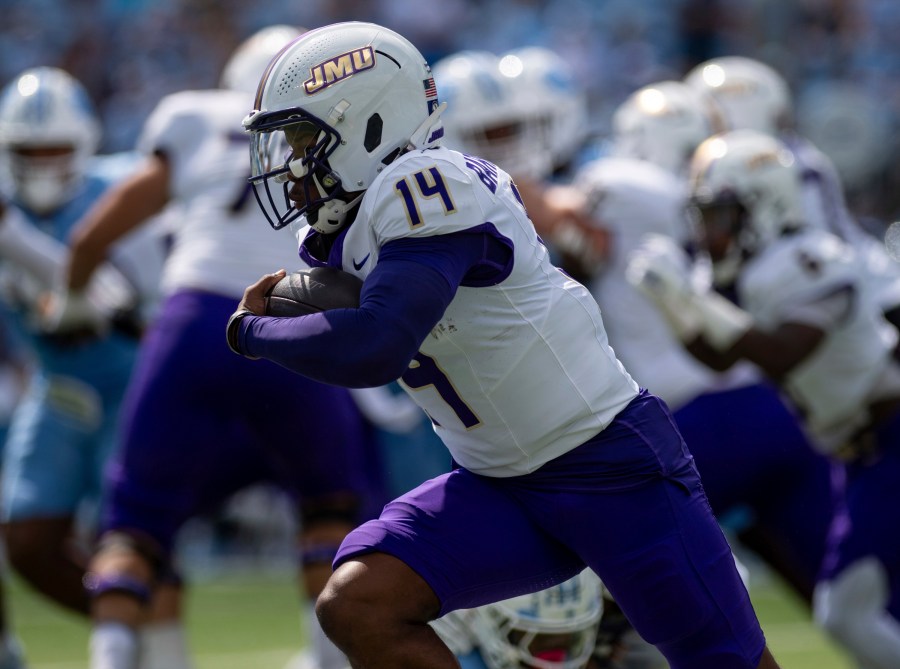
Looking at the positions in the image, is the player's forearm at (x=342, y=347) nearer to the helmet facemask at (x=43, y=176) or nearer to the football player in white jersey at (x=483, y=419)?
the football player in white jersey at (x=483, y=419)

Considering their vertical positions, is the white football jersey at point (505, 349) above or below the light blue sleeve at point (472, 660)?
above

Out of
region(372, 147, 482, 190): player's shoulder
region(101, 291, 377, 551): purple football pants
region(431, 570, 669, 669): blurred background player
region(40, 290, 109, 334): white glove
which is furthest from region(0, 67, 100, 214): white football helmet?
region(372, 147, 482, 190): player's shoulder

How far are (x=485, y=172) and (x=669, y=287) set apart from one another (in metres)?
1.73

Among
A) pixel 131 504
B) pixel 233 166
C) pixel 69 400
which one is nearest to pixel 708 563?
pixel 131 504

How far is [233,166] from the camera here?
480 centimetres

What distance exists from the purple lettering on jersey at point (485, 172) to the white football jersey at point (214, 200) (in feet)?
5.80

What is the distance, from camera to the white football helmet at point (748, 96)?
22.8 feet

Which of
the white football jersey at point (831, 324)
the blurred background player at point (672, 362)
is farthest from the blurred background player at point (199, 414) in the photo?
the white football jersey at point (831, 324)

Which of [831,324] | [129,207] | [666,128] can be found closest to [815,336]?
[831,324]

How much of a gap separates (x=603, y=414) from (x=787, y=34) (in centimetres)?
959

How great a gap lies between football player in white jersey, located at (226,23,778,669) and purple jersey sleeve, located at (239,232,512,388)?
3 cm

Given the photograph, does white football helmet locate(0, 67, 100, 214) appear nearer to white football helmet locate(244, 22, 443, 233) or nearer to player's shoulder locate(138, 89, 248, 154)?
player's shoulder locate(138, 89, 248, 154)

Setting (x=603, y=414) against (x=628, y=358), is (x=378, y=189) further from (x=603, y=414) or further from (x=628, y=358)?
(x=628, y=358)

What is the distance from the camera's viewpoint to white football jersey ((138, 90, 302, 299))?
470cm
